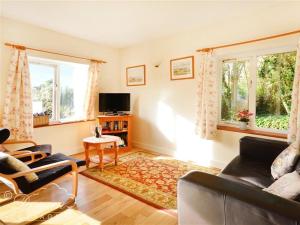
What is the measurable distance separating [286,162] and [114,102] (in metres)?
3.28

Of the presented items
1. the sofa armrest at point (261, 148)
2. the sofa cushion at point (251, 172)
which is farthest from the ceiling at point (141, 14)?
the sofa cushion at point (251, 172)

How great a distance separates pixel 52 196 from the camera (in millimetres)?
2328

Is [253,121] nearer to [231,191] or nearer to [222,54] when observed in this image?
[222,54]

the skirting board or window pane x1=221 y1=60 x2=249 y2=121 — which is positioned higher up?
window pane x1=221 y1=60 x2=249 y2=121

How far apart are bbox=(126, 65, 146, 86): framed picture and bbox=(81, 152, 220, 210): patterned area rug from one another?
1.61 m

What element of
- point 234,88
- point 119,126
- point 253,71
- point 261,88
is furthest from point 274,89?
point 119,126

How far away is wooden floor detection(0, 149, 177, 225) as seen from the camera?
1.92 meters

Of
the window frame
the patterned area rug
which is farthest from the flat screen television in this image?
the window frame

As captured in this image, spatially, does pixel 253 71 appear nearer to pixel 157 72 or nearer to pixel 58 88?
pixel 157 72

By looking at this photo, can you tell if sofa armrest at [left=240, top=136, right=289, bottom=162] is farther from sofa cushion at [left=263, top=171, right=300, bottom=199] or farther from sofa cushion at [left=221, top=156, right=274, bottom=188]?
sofa cushion at [left=263, top=171, right=300, bottom=199]

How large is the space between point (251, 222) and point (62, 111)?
12.4 feet

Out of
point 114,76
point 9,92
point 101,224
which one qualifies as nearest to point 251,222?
point 101,224

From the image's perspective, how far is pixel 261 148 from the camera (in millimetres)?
2309

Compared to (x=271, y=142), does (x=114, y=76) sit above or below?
above
